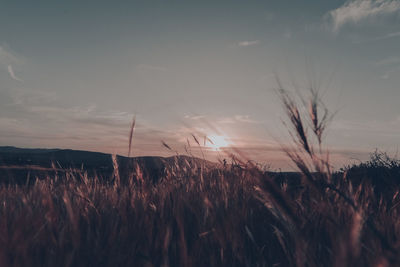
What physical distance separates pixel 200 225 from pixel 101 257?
54 centimetres

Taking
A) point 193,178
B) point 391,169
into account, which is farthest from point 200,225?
point 391,169

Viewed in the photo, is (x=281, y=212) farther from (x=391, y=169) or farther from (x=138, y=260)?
(x=391, y=169)

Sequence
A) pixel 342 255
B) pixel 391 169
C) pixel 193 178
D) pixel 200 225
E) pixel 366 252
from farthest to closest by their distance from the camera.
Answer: pixel 391 169 < pixel 193 178 < pixel 200 225 < pixel 366 252 < pixel 342 255

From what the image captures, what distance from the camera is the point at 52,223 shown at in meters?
1.74

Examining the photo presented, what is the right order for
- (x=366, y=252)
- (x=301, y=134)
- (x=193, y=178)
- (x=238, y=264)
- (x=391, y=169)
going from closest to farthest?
(x=301, y=134) < (x=366, y=252) < (x=238, y=264) < (x=193, y=178) < (x=391, y=169)

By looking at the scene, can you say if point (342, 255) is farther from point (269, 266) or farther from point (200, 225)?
point (200, 225)

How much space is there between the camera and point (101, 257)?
1564 mm

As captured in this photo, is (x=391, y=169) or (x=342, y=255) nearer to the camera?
(x=342, y=255)

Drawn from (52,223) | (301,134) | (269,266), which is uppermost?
(301,134)

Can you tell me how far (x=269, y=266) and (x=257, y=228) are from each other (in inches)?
15.7

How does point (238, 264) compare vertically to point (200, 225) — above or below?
below

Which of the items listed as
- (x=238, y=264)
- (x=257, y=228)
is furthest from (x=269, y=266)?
(x=257, y=228)

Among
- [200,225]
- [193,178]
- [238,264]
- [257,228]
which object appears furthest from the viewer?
[193,178]

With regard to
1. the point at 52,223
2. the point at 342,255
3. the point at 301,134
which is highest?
the point at 301,134
